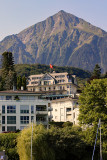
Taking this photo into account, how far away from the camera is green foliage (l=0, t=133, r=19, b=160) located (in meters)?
70.9

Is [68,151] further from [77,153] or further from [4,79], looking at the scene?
[4,79]

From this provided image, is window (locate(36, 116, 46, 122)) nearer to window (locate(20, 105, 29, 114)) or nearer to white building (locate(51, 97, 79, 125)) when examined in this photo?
window (locate(20, 105, 29, 114))

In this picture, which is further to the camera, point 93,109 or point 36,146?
point 93,109

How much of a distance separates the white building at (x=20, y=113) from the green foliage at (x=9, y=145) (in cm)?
1312

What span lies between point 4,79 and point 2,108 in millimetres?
69349

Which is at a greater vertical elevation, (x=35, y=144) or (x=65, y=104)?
(x=65, y=104)

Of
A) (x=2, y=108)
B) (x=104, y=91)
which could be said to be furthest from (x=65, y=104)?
(x=104, y=91)

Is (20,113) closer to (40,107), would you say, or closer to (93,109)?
(40,107)

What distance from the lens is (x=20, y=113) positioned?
8956 cm

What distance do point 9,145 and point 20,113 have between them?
17167 millimetres

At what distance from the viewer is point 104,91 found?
7831 cm

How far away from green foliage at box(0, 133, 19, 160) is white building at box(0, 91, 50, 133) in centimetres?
1312

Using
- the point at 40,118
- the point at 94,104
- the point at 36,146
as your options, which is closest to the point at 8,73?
the point at 40,118

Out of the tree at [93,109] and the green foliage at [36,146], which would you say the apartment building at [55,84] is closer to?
the tree at [93,109]
